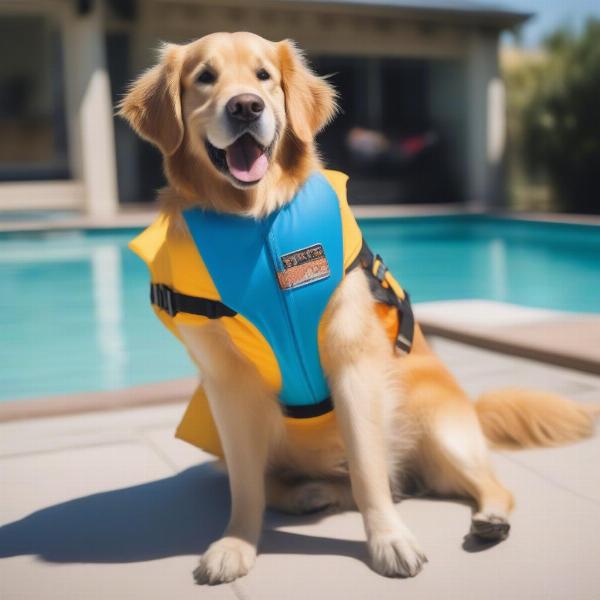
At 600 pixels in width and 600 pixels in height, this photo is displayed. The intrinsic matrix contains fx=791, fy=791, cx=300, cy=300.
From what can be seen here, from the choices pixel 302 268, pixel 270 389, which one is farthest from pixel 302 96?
pixel 270 389

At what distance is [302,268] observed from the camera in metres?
2.24

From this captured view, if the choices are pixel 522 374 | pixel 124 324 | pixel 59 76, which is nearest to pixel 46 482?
pixel 522 374

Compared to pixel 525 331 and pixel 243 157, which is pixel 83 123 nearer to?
pixel 525 331

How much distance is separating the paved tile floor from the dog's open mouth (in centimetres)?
108

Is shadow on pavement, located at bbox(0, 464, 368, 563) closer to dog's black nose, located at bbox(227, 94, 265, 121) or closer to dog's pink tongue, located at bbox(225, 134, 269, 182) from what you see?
dog's pink tongue, located at bbox(225, 134, 269, 182)

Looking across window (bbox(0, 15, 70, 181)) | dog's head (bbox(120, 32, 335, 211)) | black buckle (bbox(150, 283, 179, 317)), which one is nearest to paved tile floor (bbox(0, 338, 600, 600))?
black buckle (bbox(150, 283, 179, 317))

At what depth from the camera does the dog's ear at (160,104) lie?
2342 mm

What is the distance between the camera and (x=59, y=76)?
17750mm

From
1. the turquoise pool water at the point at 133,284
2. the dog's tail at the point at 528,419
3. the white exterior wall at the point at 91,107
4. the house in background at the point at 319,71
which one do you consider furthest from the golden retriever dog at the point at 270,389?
the house in background at the point at 319,71

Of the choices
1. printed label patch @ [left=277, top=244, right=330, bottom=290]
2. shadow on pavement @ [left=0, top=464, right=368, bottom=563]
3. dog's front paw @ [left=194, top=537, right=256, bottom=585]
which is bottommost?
shadow on pavement @ [left=0, top=464, right=368, bottom=563]

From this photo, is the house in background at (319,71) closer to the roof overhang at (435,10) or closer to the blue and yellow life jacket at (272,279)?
the roof overhang at (435,10)

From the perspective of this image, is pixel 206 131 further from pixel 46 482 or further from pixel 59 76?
pixel 59 76

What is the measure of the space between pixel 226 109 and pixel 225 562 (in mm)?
1232

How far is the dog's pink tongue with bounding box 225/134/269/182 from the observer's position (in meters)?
2.22
